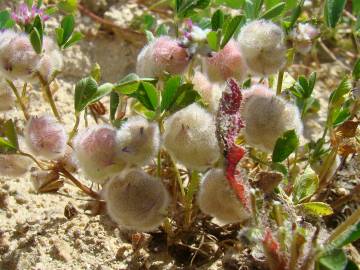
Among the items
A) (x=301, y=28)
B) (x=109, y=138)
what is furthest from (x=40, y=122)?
(x=301, y=28)

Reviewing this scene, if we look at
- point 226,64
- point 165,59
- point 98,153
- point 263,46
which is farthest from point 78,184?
point 263,46

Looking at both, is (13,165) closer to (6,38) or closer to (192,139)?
(6,38)

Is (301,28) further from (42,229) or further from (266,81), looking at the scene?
(42,229)

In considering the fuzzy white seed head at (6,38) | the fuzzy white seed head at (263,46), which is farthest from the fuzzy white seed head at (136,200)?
the fuzzy white seed head at (6,38)

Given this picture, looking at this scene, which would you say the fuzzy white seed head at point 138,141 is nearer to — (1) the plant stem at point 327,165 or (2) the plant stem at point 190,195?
(2) the plant stem at point 190,195

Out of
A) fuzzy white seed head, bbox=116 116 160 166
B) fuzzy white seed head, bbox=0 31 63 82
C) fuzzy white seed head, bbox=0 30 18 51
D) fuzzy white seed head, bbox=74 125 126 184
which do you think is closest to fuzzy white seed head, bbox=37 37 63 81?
fuzzy white seed head, bbox=0 31 63 82

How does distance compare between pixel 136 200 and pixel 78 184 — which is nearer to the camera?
pixel 136 200
